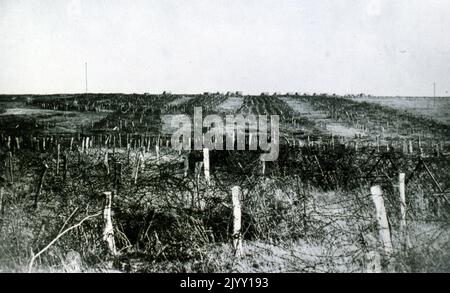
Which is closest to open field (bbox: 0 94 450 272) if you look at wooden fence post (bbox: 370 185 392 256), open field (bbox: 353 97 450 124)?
wooden fence post (bbox: 370 185 392 256)

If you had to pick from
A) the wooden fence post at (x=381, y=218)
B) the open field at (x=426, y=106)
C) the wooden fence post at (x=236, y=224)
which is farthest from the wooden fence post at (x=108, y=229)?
the open field at (x=426, y=106)

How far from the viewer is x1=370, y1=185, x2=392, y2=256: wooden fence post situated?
508 centimetres

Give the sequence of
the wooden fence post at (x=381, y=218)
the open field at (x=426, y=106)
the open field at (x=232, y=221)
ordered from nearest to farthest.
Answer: the wooden fence post at (x=381, y=218) < the open field at (x=232, y=221) < the open field at (x=426, y=106)

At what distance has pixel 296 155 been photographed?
11875 mm

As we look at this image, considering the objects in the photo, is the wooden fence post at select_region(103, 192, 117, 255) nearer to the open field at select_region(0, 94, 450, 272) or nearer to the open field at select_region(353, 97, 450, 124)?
the open field at select_region(0, 94, 450, 272)

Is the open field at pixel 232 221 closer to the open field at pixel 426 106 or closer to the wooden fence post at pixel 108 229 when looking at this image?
the wooden fence post at pixel 108 229

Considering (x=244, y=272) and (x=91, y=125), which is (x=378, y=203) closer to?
(x=244, y=272)

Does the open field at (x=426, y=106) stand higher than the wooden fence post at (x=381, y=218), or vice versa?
the open field at (x=426, y=106)

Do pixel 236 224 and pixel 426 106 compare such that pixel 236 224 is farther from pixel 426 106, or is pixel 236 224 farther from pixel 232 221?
pixel 426 106

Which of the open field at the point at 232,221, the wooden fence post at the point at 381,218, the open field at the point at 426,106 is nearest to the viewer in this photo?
the wooden fence post at the point at 381,218

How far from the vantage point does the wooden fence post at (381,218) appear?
508 cm

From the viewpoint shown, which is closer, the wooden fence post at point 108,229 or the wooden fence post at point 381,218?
the wooden fence post at point 381,218

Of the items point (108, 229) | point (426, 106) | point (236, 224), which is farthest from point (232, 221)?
point (426, 106)

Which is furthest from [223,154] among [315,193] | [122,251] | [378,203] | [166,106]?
[166,106]
